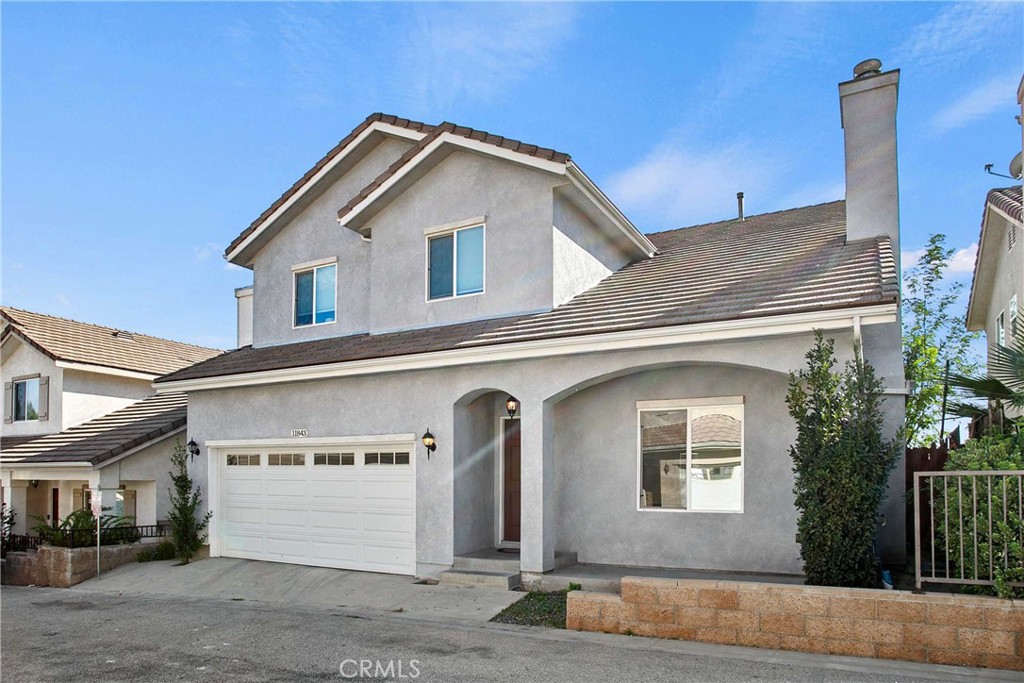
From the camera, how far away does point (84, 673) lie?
25.2 ft

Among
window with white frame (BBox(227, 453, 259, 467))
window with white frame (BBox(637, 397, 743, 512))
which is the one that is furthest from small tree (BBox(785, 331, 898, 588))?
window with white frame (BBox(227, 453, 259, 467))

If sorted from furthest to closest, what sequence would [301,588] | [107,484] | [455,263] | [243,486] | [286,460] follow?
[107,484] < [243,486] < [286,460] < [455,263] < [301,588]

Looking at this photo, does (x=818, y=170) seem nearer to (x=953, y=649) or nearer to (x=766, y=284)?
(x=766, y=284)

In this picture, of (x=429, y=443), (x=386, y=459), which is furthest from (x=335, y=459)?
(x=429, y=443)

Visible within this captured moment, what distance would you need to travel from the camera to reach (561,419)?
1188 centimetres

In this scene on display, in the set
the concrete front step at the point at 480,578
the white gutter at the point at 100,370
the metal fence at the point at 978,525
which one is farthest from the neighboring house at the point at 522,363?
the white gutter at the point at 100,370

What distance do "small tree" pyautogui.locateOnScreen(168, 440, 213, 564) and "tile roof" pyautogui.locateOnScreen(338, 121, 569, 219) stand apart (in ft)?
20.8

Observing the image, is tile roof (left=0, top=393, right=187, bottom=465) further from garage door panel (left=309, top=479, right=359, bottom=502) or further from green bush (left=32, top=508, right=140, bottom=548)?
garage door panel (left=309, top=479, right=359, bottom=502)

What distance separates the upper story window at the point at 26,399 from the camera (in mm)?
20344

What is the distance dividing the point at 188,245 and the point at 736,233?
1446 centimetres

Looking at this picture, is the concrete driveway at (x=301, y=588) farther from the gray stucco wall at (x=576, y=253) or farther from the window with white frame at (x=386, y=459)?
the gray stucco wall at (x=576, y=253)

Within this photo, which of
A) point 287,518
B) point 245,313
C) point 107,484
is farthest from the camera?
point 245,313

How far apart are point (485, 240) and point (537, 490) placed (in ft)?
14.5

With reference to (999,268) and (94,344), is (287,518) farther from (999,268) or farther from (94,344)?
(999,268)
